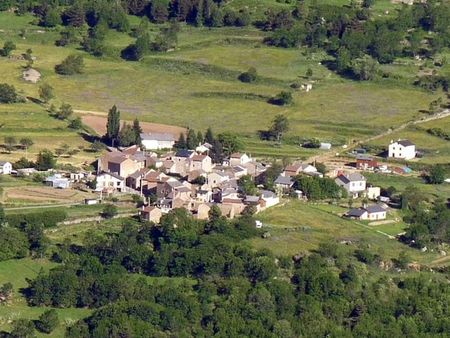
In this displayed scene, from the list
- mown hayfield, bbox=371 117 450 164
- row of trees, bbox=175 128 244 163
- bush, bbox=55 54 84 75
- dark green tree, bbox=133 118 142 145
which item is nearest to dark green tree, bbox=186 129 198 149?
row of trees, bbox=175 128 244 163

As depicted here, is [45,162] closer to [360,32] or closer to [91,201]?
[91,201]

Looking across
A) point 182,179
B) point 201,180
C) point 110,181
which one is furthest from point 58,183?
point 201,180

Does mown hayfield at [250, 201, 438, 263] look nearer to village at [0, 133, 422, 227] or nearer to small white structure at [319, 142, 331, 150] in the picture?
village at [0, 133, 422, 227]

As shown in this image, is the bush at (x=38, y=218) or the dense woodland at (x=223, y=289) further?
the bush at (x=38, y=218)

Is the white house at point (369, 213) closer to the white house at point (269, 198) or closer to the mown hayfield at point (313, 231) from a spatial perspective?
the mown hayfield at point (313, 231)

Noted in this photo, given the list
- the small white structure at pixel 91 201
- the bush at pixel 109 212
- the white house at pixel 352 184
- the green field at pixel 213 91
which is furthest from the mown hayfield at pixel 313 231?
the green field at pixel 213 91

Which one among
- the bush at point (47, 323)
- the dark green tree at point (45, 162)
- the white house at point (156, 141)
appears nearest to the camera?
the bush at point (47, 323)
